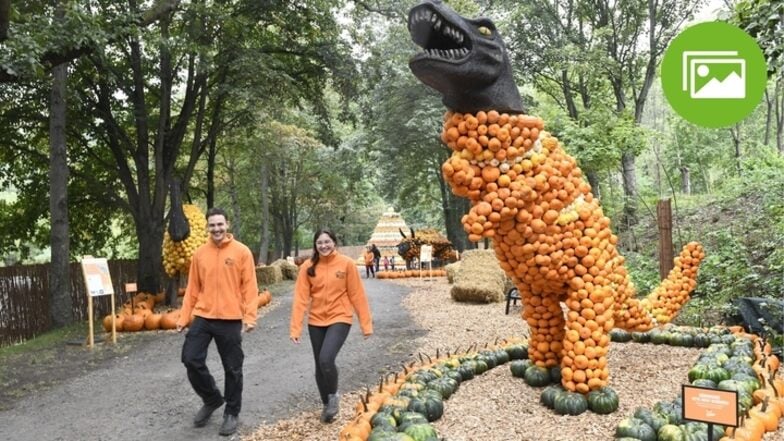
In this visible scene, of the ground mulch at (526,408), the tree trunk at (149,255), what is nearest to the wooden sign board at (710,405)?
the ground mulch at (526,408)

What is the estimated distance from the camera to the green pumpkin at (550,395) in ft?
15.2

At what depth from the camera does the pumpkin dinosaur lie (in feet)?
14.1

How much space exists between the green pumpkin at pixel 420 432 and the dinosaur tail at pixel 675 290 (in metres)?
2.88

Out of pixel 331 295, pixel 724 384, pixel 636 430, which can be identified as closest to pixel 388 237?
pixel 331 295

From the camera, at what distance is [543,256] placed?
180 inches

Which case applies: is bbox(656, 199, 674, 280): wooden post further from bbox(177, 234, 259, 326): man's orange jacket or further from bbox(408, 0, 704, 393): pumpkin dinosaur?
bbox(177, 234, 259, 326): man's orange jacket

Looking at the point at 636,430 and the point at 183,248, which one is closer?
the point at 636,430

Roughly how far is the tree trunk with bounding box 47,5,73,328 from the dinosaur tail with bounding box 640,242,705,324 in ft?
30.9

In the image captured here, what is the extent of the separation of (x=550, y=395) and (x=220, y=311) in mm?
2692

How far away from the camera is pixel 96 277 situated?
9.28 meters

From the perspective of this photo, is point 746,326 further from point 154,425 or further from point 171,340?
point 171,340

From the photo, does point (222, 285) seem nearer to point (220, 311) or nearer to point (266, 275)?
point (220, 311)

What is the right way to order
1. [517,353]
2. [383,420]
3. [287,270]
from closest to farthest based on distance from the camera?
[383,420], [517,353], [287,270]

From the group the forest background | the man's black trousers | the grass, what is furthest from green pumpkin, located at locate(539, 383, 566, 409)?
the grass
